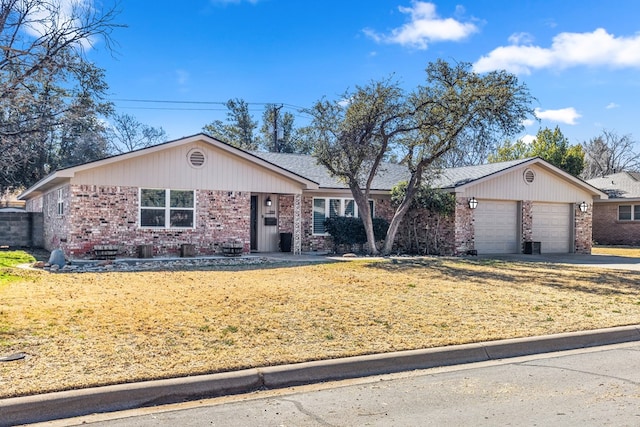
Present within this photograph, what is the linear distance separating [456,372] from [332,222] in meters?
14.5

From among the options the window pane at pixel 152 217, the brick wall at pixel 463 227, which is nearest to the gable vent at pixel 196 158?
the window pane at pixel 152 217

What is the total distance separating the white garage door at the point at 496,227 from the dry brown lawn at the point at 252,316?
25.3 ft

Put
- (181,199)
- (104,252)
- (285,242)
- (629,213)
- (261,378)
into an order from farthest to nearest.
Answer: (629,213) < (285,242) < (181,199) < (104,252) < (261,378)

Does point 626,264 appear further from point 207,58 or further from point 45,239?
point 45,239

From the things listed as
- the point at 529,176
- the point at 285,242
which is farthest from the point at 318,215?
the point at 529,176

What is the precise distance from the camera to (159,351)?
19.3 feet

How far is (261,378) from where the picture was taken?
533 centimetres

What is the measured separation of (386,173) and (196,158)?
9466 millimetres

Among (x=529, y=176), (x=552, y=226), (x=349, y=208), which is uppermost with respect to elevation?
(x=529, y=176)

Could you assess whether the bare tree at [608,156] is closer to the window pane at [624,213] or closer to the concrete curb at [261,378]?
the window pane at [624,213]

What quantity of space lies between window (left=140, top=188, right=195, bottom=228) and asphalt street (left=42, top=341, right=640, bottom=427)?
41.3 ft

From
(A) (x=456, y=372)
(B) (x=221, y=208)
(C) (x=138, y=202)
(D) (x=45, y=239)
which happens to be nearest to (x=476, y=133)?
(B) (x=221, y=208)

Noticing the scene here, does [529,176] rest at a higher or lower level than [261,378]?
higher

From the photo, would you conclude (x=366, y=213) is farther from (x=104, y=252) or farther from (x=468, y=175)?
(x=104, y=252)
